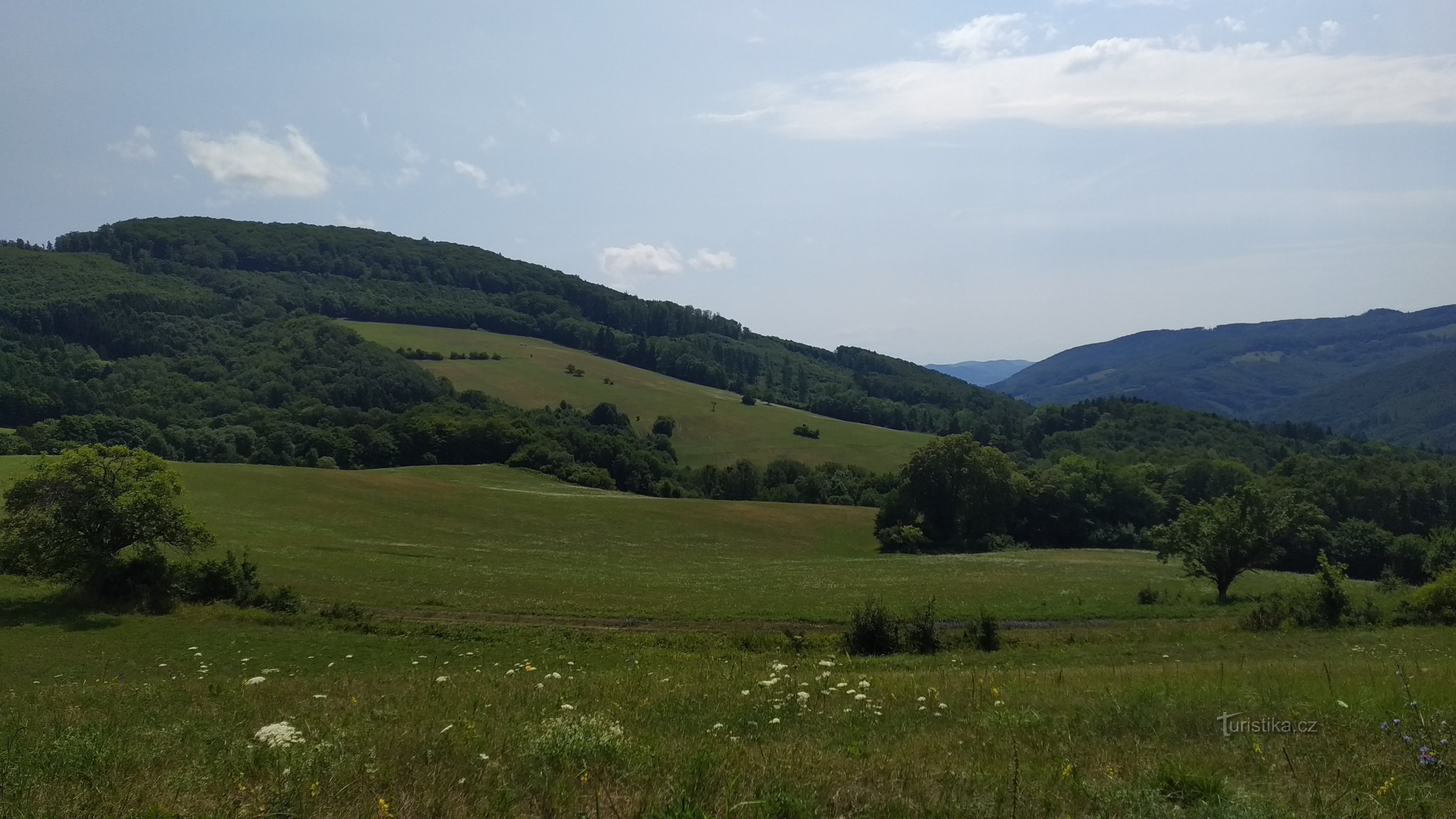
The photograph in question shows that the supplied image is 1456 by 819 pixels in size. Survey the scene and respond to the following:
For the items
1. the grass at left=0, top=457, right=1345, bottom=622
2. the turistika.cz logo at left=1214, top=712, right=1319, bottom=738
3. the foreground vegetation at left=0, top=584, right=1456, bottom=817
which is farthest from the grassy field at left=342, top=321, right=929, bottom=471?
the turistika.cz logo at left=1214, top=712, right=1319, bottom=738

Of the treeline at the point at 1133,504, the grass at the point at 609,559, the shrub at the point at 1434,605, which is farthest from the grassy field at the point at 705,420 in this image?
the shrub at the point at 1434,605

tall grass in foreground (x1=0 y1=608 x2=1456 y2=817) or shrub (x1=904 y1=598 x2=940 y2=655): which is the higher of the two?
tall grass in foreground (x1=0 y1=608 x2=1456 y2=817)

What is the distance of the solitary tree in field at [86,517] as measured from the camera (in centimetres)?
3466

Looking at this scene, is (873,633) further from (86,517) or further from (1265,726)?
(86,517)

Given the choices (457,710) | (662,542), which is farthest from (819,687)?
(662,542)

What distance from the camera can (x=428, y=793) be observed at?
6.17 meters

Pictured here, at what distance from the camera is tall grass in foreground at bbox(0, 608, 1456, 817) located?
243 inches

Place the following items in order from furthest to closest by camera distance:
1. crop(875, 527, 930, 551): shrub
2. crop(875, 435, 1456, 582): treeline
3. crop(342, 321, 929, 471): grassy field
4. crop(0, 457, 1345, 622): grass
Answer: crop(342, 321, 929, 471): grassy field → crop(875, 435, 1456, 582): treeline → crop(875, 527, 930, 551): shrub → crop(0, 457, 1345, 622): grass

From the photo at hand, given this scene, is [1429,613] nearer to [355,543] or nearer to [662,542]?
[662,542]

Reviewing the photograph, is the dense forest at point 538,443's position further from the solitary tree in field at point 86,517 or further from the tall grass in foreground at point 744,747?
the solitary tree in field at point 86,517

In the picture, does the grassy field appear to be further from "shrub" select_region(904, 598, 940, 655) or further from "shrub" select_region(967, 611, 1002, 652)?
"shrub" select_region(904, 598, 940, 655)

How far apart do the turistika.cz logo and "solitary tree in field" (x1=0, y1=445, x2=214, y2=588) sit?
40551mm

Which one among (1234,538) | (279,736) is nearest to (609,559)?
(1234,538)

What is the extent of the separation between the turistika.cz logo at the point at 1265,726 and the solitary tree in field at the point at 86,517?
4055 cm
